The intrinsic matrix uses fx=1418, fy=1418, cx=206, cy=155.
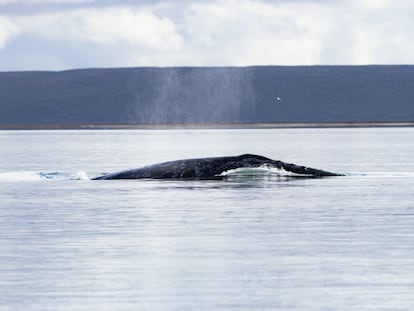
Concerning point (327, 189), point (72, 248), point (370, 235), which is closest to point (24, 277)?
point (72, 248)

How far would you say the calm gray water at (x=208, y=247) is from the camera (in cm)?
1727

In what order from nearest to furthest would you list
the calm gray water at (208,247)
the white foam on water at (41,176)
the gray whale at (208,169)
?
the calm gray water at (208,247) → the gray whale at (208,169) → the white foam on water at (41,176)

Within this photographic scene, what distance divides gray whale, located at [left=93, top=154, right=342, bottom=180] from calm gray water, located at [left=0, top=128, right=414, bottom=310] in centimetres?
386

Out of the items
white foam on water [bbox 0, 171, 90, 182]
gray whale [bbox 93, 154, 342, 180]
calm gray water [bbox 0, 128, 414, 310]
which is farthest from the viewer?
white foam on water [bbox 0, 171, 90, 182]

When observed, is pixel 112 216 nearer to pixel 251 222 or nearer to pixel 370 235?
pixel 251 222

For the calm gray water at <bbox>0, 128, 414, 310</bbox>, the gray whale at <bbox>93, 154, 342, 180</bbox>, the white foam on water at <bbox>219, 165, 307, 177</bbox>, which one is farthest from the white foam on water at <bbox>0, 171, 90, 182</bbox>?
the calm gray water at <bbox>0, 128, 414, 310</bbox>

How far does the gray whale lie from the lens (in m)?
41.6

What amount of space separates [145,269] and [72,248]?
2.93m

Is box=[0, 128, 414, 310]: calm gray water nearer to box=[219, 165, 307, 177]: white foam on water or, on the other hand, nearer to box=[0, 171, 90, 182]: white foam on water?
box=[219, 165, 307, 177]: white foam on water

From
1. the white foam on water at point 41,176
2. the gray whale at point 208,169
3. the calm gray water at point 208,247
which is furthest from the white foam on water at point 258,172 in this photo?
the white foam on water at point 41,176

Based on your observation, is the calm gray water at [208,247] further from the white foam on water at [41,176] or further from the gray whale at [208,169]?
the white foam on water at [41,176]

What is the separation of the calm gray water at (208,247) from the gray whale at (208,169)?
386 centimetres

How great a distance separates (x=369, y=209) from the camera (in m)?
29.6

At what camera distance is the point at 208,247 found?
2228 cm
